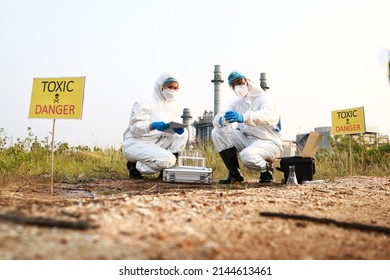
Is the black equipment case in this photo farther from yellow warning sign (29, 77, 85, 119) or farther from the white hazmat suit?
yellow warning sign (29, 77, 85, 119)

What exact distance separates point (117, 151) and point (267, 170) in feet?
16.0

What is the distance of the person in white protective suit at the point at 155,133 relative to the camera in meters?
5.24

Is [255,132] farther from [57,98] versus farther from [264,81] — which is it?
[264,81]

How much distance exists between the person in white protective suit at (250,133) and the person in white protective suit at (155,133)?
2.23 feet

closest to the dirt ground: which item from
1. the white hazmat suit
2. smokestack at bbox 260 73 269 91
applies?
the white hazmat suit

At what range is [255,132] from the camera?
17.1 feet

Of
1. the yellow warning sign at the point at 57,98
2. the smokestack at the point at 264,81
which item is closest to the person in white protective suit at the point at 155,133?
the yellow warning sign at the point at 57,98

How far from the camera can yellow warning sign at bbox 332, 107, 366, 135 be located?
6.81m

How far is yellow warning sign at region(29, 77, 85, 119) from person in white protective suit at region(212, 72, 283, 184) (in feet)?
6.10

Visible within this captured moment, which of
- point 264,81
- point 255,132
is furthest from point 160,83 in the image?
point 264,81

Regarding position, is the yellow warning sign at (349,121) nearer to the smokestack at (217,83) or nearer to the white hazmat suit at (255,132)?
the white hazmat suit at (255,132)

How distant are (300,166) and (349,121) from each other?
255cm

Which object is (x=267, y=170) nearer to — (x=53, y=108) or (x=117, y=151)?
(x=53, y=108)
